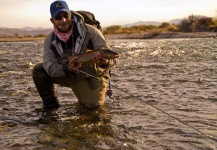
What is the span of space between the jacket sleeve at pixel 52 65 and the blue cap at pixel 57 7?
58cm

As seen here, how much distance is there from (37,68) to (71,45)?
747 mm

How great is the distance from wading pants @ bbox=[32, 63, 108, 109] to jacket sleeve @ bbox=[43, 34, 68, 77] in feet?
0.73

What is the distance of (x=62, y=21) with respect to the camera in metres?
5.07

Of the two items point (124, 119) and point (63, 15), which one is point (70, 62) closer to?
point (63, 15)

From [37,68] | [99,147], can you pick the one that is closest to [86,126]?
[99,147]

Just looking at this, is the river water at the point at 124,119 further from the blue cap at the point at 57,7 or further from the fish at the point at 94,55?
the blue cap at the point at 57,7

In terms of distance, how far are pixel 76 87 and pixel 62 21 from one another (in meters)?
1.12

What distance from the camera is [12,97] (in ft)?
20.8

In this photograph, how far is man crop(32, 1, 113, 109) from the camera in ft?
Result: 16.6

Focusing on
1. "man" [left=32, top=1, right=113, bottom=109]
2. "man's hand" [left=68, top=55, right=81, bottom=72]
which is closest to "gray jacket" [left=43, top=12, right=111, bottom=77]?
"man" [left=32, top=1, right=113, bottom=109]

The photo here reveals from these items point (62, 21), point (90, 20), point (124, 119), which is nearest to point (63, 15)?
point (62, 21)

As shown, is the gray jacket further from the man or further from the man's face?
the man's face

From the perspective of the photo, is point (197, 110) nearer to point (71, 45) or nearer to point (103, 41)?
point (103, 41)

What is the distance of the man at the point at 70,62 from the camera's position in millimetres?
5070
